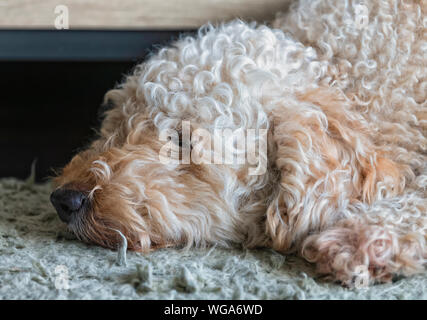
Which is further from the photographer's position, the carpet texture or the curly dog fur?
the curly dog fur

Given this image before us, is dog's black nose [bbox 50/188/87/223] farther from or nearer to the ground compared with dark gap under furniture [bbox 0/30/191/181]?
nearer to the ground

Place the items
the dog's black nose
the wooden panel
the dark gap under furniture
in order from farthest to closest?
the dark gap under furniture < the wooden panel < the dog's black nose

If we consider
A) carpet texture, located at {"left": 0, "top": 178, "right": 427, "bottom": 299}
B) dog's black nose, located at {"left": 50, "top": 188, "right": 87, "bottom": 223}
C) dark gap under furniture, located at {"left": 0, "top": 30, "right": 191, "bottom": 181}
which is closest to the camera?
carpet texture, located at {"left": 0, "top": 178, "right": 427, "bottom": 299}

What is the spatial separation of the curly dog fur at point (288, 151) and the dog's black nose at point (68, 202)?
0.06 ft

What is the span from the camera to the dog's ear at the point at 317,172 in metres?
1.56

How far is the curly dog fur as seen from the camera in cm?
155

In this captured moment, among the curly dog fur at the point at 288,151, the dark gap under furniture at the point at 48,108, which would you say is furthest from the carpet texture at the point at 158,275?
the dark gap under furniture at the point at 48,108

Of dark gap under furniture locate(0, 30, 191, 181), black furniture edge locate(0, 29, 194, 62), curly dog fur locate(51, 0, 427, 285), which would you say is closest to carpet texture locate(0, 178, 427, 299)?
curly dog fur locate(51, 0, 427, 285)

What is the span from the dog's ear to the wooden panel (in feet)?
2.37
